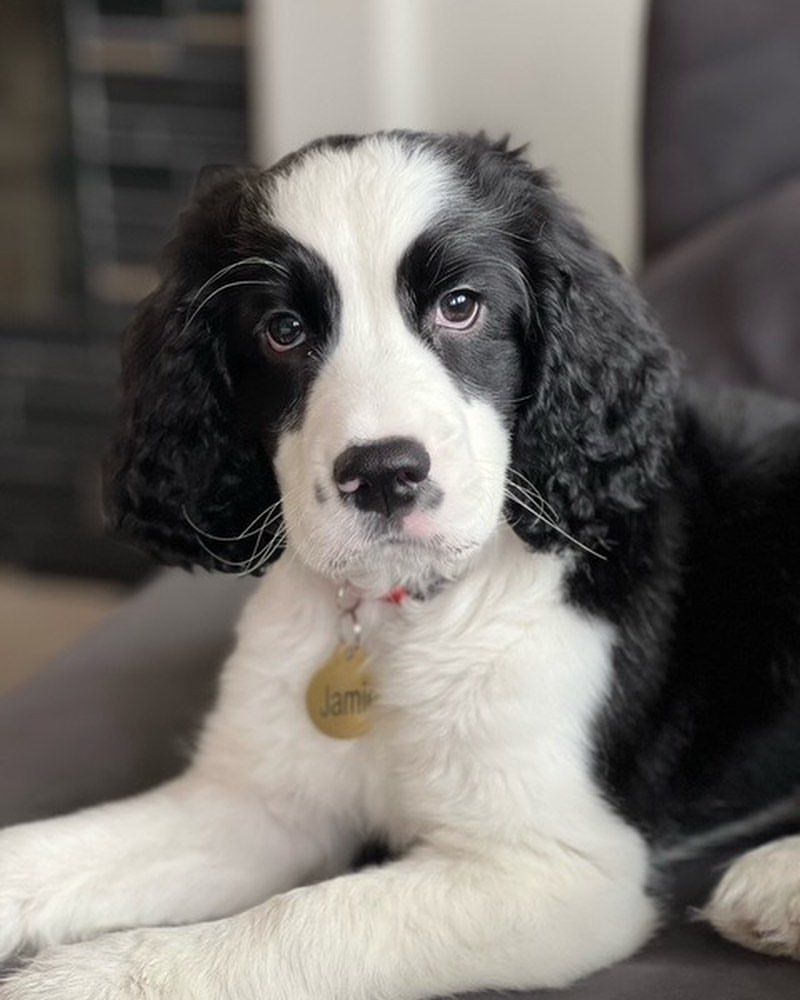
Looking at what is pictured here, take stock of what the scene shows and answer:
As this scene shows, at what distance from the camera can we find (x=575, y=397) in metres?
1.59

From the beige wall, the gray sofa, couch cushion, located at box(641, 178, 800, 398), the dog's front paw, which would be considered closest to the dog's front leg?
the dog's front paw

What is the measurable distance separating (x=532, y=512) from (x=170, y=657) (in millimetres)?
728

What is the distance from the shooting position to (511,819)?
1.56 meters

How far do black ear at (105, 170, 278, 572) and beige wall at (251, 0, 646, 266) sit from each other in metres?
2.06

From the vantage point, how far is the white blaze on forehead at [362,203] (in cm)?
149

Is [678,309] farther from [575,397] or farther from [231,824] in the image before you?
[231,824]

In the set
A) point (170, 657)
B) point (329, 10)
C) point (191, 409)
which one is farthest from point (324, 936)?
point (329, 10)

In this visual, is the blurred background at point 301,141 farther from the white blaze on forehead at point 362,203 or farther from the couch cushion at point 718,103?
the white blaze on forehead at point 362,203

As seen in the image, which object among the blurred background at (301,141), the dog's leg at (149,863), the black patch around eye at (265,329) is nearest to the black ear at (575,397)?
the black patch around eye at (265,329)

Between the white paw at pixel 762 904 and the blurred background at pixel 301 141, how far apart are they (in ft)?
2.95

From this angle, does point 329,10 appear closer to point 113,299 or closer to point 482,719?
point 113,299

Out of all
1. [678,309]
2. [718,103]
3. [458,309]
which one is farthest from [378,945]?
[718,103]

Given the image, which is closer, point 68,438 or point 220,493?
point 220,493

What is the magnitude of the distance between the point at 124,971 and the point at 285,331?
0.65m
